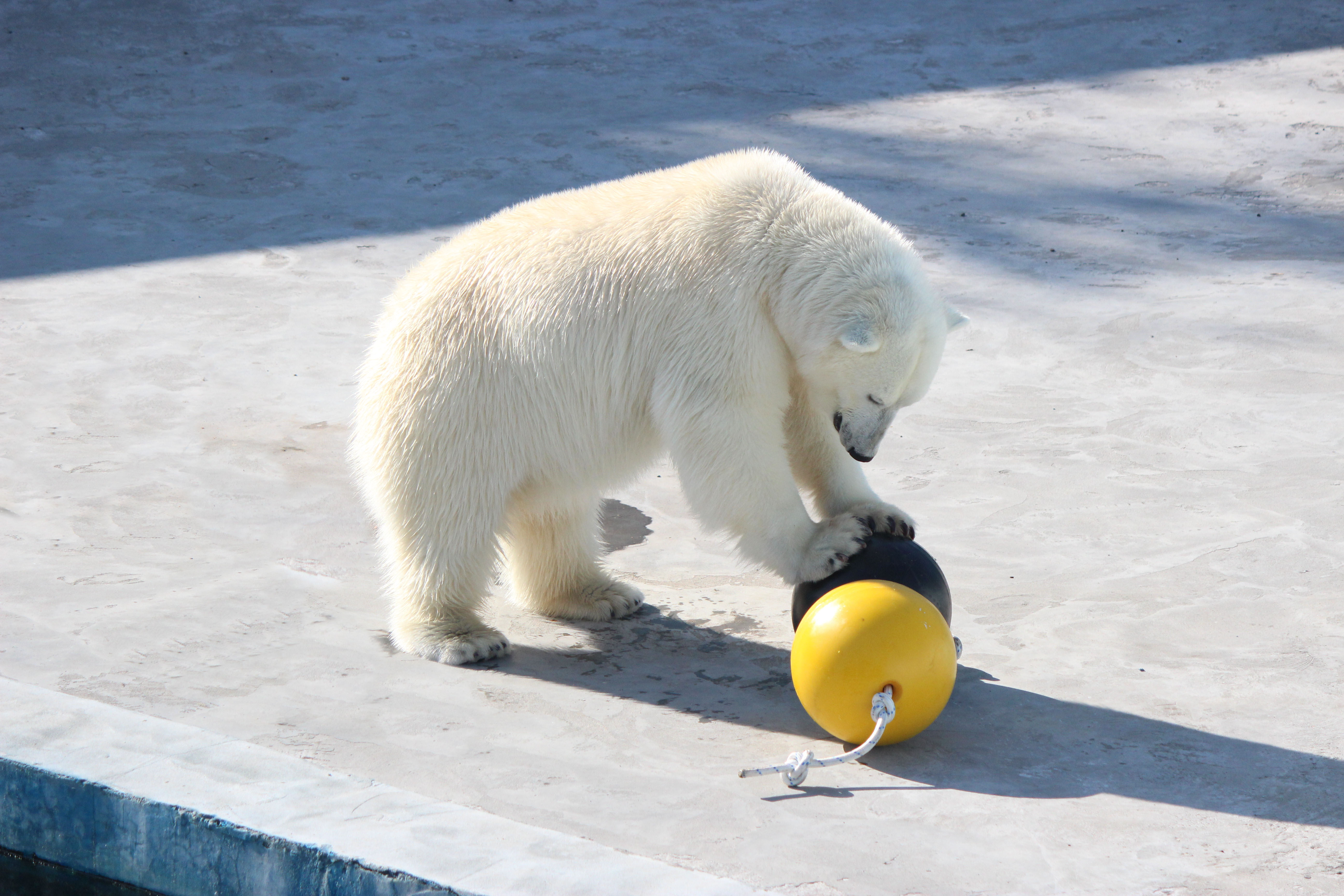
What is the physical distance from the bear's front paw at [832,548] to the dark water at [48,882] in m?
1.57

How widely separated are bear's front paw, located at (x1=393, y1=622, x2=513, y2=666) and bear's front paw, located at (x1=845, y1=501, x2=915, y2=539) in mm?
979

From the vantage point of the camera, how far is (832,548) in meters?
3.38

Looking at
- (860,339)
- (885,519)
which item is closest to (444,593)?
(885,519)

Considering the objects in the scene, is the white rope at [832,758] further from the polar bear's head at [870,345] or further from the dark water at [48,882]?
the dark water at [48,882]

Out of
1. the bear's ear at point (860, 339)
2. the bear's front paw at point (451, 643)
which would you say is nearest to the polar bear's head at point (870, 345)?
the bear's ear at point (860, 339)

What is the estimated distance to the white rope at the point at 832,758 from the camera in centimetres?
295

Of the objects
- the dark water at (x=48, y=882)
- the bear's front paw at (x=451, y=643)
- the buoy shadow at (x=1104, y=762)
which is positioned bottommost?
the dark water at (x=48, y=882)

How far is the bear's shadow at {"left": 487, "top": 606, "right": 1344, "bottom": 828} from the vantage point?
2982 mm

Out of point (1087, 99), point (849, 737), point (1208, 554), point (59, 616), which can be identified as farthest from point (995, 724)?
point (1087, 99)

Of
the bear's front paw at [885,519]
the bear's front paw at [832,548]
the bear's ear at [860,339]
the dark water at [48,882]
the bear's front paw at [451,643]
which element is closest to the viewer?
the dark water at [48,882]

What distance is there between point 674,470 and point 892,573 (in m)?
1.78

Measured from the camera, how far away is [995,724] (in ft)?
10.8

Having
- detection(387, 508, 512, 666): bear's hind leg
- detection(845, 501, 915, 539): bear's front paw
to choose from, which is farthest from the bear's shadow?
detection(845, 501, 915, 539): bear's front paw

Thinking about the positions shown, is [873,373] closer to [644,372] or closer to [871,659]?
[644,372]
